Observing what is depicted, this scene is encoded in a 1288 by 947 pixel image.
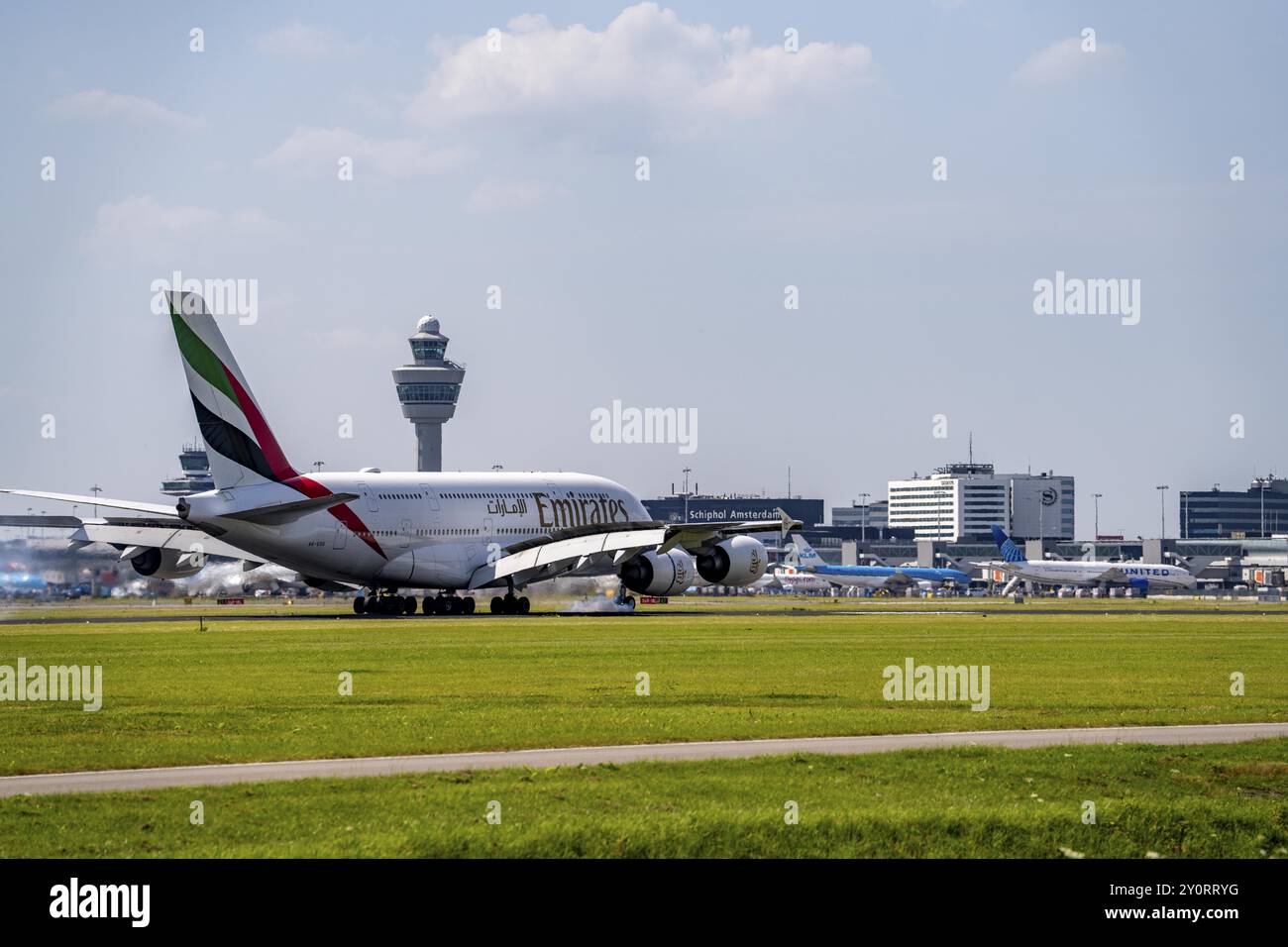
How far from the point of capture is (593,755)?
2662cm

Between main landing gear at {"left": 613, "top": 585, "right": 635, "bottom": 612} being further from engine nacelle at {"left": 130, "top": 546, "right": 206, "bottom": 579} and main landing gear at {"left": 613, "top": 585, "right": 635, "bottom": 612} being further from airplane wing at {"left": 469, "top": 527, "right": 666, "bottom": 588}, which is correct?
engine nacelle at {"left": 130, "top": 546, "right": 206, "bottom": 579}

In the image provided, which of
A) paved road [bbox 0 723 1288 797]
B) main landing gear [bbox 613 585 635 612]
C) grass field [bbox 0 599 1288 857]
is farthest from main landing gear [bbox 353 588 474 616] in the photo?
paved road [bbox 0 723 1288 797]

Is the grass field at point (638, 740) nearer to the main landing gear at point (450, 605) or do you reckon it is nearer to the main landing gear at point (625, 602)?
the main landing gear at point (450, 605)

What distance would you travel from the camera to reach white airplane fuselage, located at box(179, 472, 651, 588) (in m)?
69.9

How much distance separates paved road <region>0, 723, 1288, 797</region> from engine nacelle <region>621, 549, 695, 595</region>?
50106mm

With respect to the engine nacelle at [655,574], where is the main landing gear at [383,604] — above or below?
Answer: below

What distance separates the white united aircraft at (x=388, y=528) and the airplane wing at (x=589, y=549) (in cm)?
8

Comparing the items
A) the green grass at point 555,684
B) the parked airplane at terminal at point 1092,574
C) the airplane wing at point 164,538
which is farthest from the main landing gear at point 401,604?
the parked airplane at terminal at point 1092,574

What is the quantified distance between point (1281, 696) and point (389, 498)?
46817 mm

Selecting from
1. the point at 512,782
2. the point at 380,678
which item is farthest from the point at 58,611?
the point at 512,782

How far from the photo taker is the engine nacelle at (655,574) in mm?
Answer: 81312
